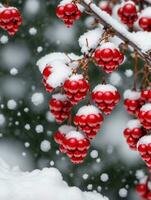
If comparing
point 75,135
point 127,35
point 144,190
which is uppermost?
point 127,35

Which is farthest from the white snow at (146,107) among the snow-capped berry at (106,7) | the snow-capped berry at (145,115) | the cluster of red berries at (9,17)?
the snow-capped berry at (106,7)

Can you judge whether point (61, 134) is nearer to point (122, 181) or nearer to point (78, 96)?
point (78, 96)

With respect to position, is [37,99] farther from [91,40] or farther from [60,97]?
[91,40]

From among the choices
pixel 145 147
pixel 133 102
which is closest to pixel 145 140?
pixel 145 147

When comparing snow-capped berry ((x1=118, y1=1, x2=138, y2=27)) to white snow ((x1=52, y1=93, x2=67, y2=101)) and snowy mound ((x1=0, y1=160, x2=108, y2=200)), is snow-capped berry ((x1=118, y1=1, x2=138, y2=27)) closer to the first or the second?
white snow ((x1=52, y1=93, x2=67, y2=101))

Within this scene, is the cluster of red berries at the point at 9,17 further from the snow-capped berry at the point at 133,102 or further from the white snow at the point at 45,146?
the white snow at the point at 45,146

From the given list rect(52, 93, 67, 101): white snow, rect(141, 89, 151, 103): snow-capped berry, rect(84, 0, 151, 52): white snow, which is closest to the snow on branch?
rect(84, 0, 151, 52): white snow

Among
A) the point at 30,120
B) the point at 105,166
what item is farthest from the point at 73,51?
the point at 105,166
